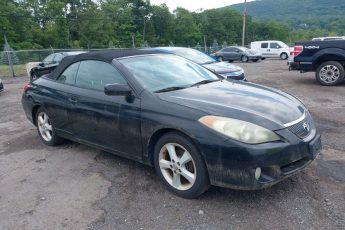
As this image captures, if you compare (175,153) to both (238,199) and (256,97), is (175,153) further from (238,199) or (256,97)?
(256,97)

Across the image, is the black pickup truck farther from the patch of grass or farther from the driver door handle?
the patch of grass

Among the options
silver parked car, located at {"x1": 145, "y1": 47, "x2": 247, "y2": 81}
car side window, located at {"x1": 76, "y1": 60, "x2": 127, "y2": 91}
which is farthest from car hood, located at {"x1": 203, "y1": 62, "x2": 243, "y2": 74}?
car side window, located at {"x1": 76, "y1": 60, "x2": 127, "y2": 91}

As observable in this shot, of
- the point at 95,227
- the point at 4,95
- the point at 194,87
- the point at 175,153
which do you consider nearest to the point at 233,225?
the point at 175,153

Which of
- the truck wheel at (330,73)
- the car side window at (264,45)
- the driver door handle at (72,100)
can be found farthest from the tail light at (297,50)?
the car side window at (264,45)

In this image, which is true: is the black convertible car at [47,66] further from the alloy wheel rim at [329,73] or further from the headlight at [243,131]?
the headlight at [243,131]

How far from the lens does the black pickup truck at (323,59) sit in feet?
33.8

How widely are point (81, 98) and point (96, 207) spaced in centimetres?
163

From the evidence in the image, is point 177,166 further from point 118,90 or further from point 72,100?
point 72,100

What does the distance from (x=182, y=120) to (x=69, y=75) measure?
236cm

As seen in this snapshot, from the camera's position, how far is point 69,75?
16.8 feet

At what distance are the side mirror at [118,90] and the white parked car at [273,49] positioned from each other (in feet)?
91.8

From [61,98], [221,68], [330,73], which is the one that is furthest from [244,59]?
[61,98]

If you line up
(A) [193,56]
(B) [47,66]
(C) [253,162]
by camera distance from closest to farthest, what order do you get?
(C) [253,162] → (A) [193,56] → (B) [47,66]

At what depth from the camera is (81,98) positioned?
4.65 m
